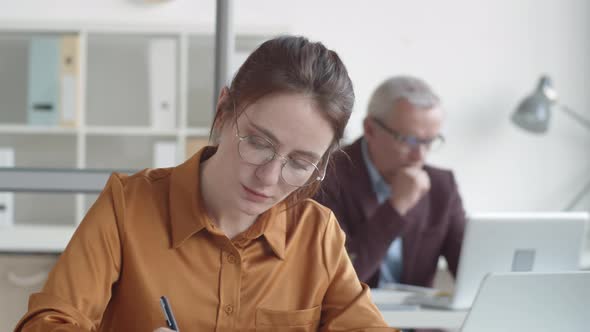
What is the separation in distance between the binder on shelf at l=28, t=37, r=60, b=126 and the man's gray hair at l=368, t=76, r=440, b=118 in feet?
5.23

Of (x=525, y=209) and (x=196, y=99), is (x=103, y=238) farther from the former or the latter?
(x=525, y=209)

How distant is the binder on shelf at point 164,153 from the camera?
11.9 feet

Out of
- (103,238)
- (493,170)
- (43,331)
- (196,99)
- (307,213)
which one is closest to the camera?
(43,331)

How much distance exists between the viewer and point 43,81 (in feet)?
11.3

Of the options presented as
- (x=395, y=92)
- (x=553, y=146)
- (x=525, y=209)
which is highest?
(x=395, y=92)

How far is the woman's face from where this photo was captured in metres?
1.12

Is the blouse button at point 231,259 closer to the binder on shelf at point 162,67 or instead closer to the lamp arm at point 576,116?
the binder on shelf at point 162,67

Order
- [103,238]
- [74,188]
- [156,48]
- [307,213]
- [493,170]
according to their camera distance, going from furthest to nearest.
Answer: [493,170] → [156,48] → [74,188] → [307,213] → [103,238]

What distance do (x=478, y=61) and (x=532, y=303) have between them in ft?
9.69

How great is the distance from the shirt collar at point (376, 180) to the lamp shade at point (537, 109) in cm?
161

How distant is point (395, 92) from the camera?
97.9 inches

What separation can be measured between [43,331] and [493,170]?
3452mm

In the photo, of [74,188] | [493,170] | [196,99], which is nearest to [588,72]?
[493,170]

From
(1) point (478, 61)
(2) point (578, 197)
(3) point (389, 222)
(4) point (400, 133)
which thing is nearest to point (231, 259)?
(3) point (389, 222)
